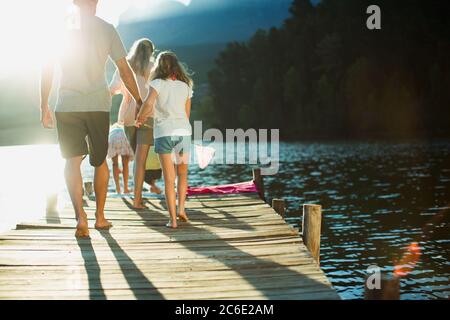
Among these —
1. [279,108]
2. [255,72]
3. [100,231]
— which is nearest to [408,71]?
[279,108]

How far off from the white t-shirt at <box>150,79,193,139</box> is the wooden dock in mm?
1381

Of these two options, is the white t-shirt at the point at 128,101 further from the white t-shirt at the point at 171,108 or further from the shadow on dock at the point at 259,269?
the shadow on dock at the point at 259,269

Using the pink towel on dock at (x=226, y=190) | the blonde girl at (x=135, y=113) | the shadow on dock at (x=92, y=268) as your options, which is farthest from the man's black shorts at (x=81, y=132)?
the pink towel on dock at (x=226, y=190)

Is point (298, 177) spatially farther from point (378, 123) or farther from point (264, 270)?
point (378, 123)

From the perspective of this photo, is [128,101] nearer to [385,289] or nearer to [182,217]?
[182,217]

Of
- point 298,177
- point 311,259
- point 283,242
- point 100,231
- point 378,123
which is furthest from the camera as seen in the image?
point 378,123

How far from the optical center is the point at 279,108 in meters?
102

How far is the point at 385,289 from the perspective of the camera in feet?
14.9

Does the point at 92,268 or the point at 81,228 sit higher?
the point at 81,228

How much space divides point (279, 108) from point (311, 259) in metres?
97.0

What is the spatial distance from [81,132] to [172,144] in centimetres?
136

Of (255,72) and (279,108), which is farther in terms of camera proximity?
(255,72)

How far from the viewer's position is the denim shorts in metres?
8.13

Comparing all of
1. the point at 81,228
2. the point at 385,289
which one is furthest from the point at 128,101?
the point at 385,289
